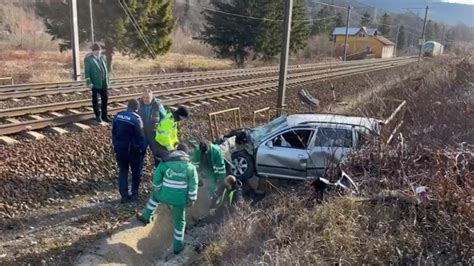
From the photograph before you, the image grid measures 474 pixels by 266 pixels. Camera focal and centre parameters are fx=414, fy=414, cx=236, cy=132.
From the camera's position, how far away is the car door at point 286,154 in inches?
320

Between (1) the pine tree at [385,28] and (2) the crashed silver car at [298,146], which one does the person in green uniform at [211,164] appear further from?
(1) the pine tree at [385,28]

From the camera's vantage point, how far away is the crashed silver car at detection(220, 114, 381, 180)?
25.9 feet

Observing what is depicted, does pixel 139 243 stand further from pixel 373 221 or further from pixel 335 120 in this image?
pixel 335 120

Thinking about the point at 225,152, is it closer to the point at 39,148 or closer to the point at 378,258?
the point at 39,148

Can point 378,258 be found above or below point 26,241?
above

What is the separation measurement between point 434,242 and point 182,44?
59.2 meters

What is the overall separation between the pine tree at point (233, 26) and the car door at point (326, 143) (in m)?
30.4

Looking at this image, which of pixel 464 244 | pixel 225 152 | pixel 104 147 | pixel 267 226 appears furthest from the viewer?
pixel 104 147

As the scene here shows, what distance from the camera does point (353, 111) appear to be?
47.1 feet

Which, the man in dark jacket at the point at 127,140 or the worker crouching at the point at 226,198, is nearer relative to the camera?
the man in dark jacket at the point at 127,140

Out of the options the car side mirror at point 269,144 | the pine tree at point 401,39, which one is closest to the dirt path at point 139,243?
the car side mirror at point 269,144

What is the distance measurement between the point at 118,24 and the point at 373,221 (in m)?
25.8

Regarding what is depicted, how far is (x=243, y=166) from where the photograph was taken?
8.50 meters

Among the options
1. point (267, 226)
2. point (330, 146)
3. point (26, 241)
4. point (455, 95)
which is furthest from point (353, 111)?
point (26, 241)
